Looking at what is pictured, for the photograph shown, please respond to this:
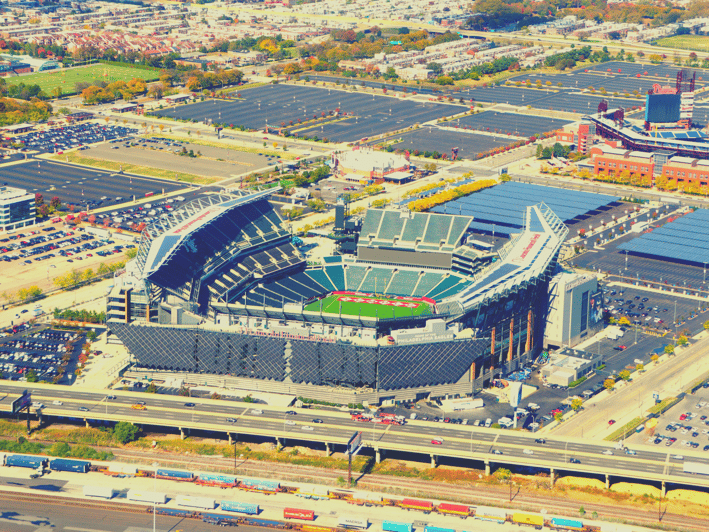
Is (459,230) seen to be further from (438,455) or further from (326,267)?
(438,455)

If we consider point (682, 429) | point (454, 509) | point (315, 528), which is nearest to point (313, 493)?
point (315, 528)

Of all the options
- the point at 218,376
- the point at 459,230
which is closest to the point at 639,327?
the point at 459,230

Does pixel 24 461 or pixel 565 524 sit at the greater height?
pixel 24 461

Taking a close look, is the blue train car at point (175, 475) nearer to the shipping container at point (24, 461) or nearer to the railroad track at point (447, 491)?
the railroad track at point (447, 491)

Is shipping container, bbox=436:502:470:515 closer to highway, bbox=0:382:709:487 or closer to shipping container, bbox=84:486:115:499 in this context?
highway, bbox=0:382:709:487

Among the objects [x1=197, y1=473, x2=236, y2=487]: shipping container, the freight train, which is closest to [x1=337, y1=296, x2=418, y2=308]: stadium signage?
the freight train

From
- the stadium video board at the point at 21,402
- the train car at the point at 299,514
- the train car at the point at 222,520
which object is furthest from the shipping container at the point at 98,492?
the train car at the point at 299,514

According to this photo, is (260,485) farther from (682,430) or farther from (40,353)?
(682,430)
